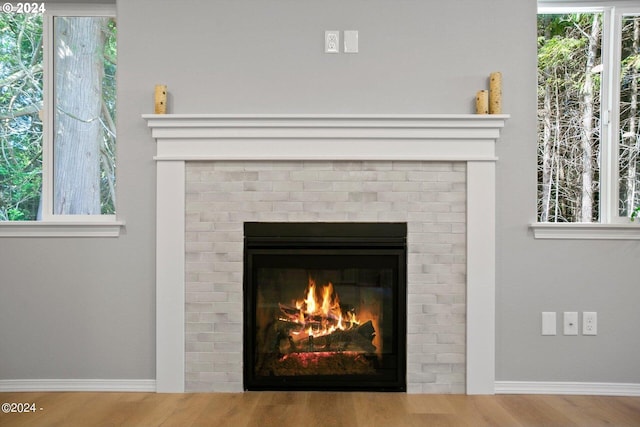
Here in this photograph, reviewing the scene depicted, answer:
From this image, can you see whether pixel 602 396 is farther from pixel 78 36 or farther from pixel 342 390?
pixel 78 36

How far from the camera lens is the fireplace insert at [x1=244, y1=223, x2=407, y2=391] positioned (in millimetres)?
2639

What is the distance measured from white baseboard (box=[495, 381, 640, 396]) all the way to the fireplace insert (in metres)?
0.55

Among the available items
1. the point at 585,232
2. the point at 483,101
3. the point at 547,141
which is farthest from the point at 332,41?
the point at 585,232

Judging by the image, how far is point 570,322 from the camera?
2633mm

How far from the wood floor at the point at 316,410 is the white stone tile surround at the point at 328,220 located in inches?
6.6

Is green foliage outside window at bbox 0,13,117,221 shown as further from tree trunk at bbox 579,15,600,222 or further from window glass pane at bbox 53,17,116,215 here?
tree trunk at bbox 579,15,600,222

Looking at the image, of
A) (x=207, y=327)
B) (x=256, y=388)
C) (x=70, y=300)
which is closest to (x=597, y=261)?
(x=256, y=388)

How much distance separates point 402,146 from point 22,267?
2070mm

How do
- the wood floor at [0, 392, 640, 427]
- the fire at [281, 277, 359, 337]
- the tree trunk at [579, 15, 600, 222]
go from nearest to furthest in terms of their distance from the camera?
the wood floor at [0, 392, 640, 427] → the fire at [281, 277, 359, 337] → the tree trunk at [579, 15, 600, 222]

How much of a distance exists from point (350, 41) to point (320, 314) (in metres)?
1.42

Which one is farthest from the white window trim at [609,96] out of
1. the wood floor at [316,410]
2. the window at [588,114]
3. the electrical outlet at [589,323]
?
the wood floor at [316,410]

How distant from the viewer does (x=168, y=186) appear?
104 inches

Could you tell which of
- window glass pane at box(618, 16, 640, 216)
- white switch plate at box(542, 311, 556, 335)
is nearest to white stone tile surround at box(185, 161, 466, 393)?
white switch plate at box(542, 311, 556, 335)

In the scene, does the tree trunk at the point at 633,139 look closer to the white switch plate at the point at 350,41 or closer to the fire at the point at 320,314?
the white switch plate at the point at 350,41
